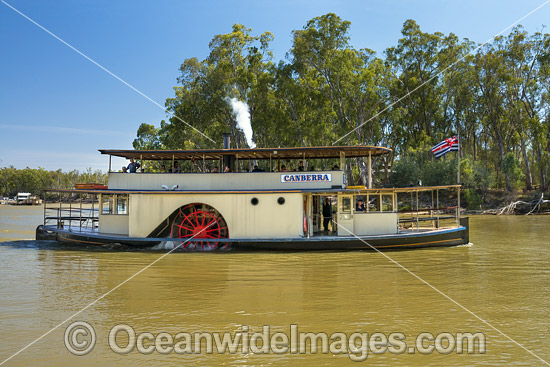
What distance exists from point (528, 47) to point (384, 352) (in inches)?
1823

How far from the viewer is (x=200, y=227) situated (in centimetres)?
1747

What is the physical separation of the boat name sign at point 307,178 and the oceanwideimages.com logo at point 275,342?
9562 mm

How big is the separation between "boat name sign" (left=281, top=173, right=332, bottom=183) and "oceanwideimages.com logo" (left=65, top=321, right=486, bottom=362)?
956cm

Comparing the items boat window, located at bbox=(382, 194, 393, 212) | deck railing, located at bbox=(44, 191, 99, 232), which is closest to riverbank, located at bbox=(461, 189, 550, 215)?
boat window, located at bbox=(382, 194, 393, 212)

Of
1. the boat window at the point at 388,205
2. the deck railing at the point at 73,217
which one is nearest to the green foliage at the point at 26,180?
the deck railing at the point at 73,217

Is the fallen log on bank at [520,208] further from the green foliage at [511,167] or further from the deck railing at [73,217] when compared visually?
the deck railing at [73,217]

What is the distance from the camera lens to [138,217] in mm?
17000

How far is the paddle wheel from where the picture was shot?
679 inches

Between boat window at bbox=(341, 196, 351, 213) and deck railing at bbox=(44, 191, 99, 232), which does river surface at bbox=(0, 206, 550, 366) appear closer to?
boat window at bbox=(341, 196, 351, 213)

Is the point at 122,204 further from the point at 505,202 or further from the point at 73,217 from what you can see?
the point at 505,202

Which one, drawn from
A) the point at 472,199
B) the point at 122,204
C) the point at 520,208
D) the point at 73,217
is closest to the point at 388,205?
the point at 472,199

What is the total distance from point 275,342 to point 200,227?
36.1ft

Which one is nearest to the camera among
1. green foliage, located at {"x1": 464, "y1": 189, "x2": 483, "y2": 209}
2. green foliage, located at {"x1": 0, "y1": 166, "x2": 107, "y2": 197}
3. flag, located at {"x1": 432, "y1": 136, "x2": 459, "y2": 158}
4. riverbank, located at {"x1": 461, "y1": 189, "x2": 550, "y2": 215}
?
flag, located at {"x1": 432, "y1": 136, "x2": 459, "y2": 158}
